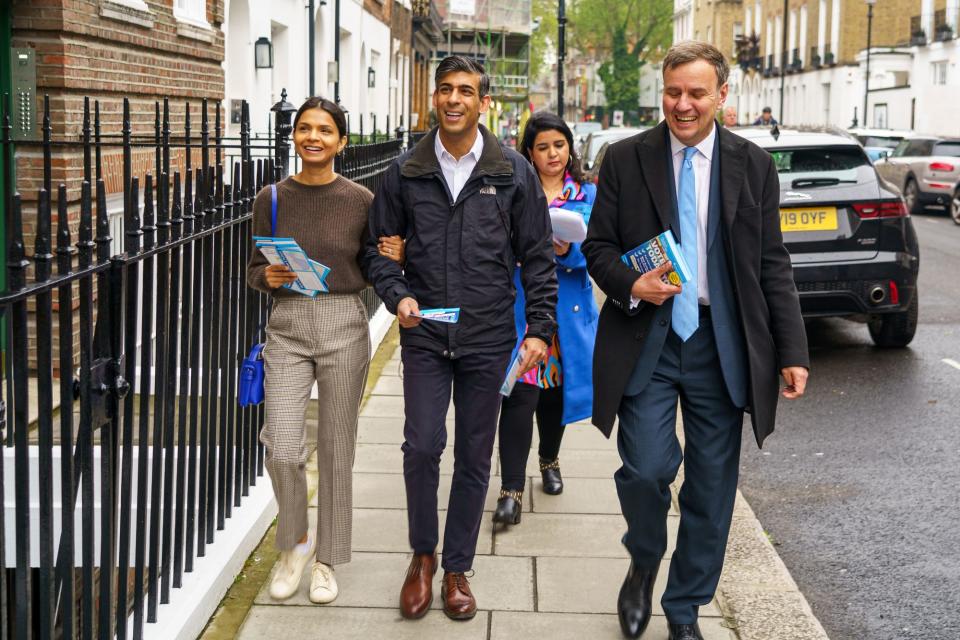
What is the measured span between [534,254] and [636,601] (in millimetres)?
1210

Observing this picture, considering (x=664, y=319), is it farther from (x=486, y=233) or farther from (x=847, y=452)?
(x=847, y=452)

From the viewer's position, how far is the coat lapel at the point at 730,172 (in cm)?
395

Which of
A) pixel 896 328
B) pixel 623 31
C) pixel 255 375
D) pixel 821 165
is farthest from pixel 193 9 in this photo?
pixel 623 31

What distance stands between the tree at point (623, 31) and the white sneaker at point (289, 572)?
8569 cm

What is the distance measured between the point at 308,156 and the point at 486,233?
65 centimetres

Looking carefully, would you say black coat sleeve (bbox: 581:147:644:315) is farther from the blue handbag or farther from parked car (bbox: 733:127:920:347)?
parked car (bbox: 733:127:920:347)

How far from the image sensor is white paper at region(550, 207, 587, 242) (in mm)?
5223

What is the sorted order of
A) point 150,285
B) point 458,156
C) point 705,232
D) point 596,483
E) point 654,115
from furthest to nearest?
point 654,115 → point 596,483 → point 458,156 → point 705,232 → point 150,285

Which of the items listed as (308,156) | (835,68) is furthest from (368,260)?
(835,68)

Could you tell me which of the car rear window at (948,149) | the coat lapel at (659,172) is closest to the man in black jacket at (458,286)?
the coat lapel at (659,172)

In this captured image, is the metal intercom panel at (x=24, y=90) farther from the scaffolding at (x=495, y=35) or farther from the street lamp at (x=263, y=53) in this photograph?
the scaffolding at (x=495, y=35)

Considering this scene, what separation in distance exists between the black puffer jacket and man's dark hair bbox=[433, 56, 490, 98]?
0.18m

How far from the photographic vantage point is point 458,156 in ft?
14.1

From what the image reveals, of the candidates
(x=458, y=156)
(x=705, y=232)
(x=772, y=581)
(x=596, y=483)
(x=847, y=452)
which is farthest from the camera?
(x=847, y=452)
